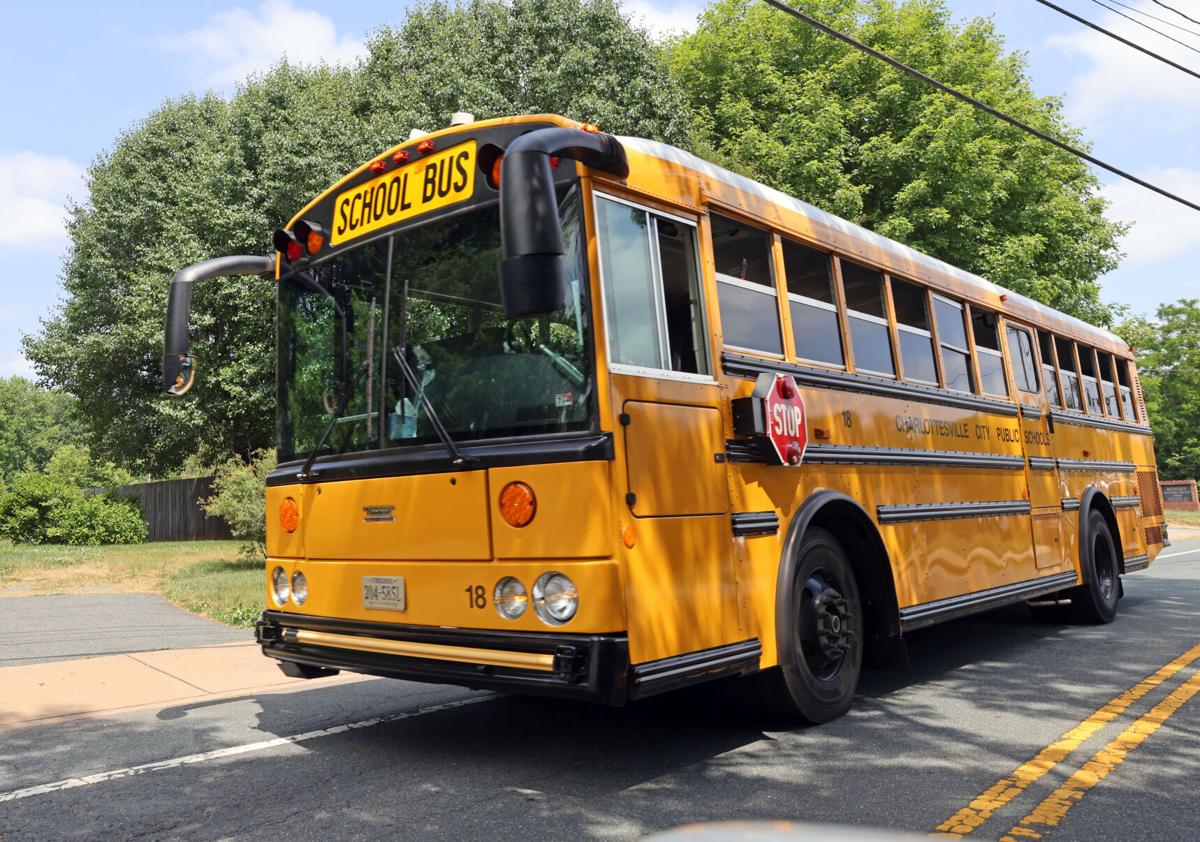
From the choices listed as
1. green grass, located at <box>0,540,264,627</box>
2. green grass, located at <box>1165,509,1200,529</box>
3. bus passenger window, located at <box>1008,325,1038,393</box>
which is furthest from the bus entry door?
green grass, located at <box>1165,509,1200,529</box>

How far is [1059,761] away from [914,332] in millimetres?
3109

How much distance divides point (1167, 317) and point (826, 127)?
5061cm

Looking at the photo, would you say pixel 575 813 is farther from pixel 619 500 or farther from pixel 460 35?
pixel 460 35

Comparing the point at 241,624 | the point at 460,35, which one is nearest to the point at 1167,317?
the point at 460,35

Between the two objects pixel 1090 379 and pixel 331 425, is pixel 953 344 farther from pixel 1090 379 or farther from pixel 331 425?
pixel 331 425

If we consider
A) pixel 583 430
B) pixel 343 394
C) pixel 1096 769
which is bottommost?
pixel 1096 769

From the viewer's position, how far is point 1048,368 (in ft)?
29.6

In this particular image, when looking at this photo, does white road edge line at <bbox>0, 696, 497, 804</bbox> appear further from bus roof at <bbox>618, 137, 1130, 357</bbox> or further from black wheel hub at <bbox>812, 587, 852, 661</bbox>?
bus roof at <bbox>618, 137, 1130, 357</bbox>

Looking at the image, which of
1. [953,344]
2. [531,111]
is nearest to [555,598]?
[953,344]

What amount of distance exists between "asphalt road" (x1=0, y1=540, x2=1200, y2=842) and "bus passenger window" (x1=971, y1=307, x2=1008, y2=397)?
89.7 inches

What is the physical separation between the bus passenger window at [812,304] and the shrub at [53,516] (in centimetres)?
2364

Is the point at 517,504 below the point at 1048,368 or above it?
below

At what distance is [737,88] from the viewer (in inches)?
1006

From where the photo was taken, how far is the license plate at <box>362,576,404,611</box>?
4484 millimetres
